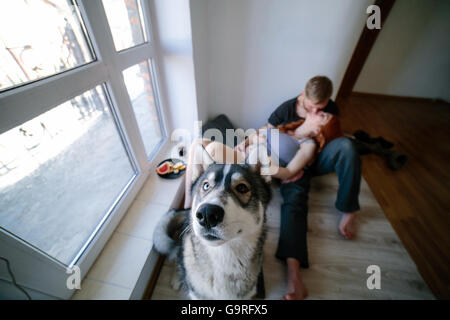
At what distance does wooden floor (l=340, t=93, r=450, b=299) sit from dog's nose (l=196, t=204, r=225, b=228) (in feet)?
5.17

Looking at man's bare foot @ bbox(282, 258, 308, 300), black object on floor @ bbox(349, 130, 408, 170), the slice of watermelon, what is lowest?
man's bare foot @ bbox(282, 258, 308, 300)

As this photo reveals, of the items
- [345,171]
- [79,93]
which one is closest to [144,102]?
[79,93]

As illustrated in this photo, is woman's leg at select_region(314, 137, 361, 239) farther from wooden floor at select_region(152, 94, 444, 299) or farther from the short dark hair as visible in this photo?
the short dark hair

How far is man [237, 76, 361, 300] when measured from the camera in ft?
3.78

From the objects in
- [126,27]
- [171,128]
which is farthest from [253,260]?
[126,27]

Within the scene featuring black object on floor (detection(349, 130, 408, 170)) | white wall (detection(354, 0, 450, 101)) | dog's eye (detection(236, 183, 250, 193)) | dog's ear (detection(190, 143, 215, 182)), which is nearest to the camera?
dog's eye (detection(236, 183, 250, 193))

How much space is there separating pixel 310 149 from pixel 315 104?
1.10ft

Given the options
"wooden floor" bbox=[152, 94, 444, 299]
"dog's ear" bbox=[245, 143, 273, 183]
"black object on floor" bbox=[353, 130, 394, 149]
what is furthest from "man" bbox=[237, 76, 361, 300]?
"black object on floor" bbox=[353, 130, 394, 149]

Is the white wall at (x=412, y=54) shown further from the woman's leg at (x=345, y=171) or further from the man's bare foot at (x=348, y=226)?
the man's bare foot at (x=348, y=226)

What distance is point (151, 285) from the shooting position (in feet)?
3.47

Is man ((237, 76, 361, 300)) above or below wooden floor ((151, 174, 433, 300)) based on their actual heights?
above

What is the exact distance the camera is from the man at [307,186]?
115 centimetres
